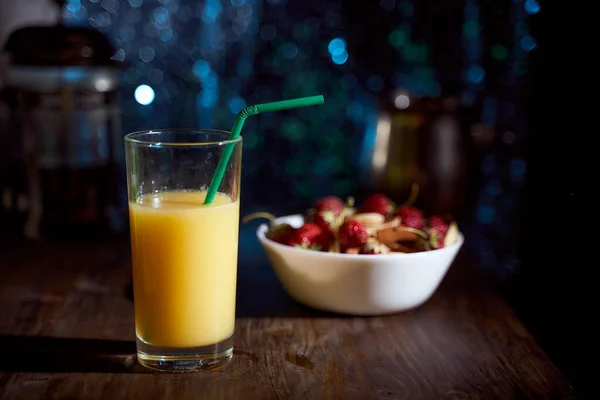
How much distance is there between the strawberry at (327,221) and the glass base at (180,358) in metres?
0.26

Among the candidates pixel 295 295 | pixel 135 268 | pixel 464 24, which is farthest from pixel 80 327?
pixel 464 24

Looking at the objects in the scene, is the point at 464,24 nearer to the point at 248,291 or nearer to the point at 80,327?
the point at 248,291

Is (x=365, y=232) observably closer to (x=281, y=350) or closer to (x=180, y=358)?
(x=281, y=350)

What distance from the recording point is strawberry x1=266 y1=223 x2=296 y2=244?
3.63ft

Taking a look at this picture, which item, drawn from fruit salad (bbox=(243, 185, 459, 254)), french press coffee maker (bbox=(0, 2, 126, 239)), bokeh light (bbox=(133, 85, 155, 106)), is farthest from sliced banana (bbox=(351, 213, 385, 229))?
bokeh light (bbox=(133, 85, 155, 106))

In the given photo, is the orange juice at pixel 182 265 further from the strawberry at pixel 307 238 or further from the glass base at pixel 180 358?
the strawberry at pixel 307 238

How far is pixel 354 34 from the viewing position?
1855 mm

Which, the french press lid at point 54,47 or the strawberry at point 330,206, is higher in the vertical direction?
the french press lid at point 54,47

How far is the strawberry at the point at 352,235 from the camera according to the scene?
1044 millimetres

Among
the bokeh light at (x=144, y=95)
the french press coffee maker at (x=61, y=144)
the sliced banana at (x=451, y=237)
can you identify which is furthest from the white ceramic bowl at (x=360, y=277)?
the bokeh light at (x=144, y=95)

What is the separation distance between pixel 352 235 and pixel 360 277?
2.4 inches

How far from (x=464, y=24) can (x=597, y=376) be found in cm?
103

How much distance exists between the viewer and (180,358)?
0.88m

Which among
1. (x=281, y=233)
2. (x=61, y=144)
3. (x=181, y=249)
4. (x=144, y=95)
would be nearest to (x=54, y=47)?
(x=61, y=144)
